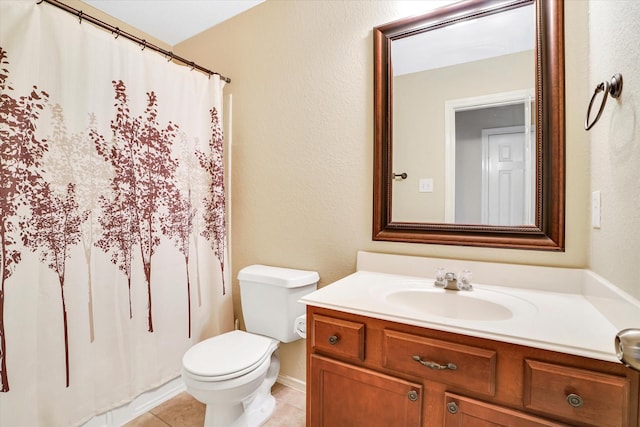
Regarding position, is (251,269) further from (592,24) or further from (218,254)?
(592,24)

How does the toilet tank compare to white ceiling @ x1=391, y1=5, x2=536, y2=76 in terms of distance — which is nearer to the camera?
white ceiling @ x1=391, y1=5, x2=536, y2=76

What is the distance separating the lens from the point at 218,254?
2.02 metres

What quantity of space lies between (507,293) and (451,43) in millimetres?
1143

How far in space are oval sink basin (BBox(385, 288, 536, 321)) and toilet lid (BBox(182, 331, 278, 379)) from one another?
74cm

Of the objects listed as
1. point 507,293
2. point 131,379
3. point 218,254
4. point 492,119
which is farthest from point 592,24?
point 131,379

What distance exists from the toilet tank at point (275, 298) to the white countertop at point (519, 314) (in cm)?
38

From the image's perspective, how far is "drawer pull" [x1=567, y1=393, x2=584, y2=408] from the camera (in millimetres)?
750

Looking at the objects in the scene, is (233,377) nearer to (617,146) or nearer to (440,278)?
(440,278)

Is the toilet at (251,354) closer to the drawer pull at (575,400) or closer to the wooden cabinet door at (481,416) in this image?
the wooden cabinet door at (481,416)

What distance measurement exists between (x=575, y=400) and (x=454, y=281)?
0.54 meters

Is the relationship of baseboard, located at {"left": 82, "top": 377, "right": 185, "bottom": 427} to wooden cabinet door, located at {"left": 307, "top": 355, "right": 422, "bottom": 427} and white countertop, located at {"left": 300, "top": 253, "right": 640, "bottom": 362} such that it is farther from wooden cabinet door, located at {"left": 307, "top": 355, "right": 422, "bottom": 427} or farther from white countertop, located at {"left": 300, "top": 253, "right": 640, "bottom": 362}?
white countertop, located at {"left": 300, "top": 253, "right": 640, "bottom": 362}

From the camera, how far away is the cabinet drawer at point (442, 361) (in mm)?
855

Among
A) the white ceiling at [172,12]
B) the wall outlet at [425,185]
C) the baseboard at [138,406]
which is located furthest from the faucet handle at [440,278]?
the white ceiling at [172,12]

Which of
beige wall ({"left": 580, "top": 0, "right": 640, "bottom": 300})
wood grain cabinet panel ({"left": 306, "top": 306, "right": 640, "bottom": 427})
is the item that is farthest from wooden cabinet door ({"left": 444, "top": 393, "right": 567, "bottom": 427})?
beige wall ({"left": 580, "top": 0, "right": 640, "bottom": 300})
